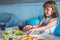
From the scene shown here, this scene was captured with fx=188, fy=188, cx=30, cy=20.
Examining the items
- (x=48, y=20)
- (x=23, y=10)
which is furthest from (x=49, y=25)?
(x=23, y=10)

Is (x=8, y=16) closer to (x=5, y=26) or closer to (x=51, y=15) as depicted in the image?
(x=5, y=26)

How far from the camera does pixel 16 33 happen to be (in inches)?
45.5

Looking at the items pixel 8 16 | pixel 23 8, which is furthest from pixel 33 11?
pixel 8 16

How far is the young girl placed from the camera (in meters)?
1.21

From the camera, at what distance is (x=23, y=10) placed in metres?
1.26

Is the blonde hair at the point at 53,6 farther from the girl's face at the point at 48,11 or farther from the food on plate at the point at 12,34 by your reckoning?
the food on plate at the point at 12,34

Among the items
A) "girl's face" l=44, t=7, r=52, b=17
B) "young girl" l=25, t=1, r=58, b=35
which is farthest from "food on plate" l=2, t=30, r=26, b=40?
"girl's face" l=44, t=7, r=52, b=17

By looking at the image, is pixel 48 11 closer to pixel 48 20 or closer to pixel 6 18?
pixel 48 20

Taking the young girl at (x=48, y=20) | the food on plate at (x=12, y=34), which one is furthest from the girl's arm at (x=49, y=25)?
the food on plate at (x=12, y=34)

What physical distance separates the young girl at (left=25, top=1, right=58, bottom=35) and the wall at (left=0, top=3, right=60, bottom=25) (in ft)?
0.14

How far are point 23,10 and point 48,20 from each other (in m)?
0.18

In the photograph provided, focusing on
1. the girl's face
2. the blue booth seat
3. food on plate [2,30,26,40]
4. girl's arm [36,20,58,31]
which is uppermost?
the girl's face

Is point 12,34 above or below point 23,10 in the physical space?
below

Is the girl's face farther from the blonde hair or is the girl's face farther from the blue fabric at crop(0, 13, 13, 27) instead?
the blue fabric at crop(0, 13, 13, 27)
